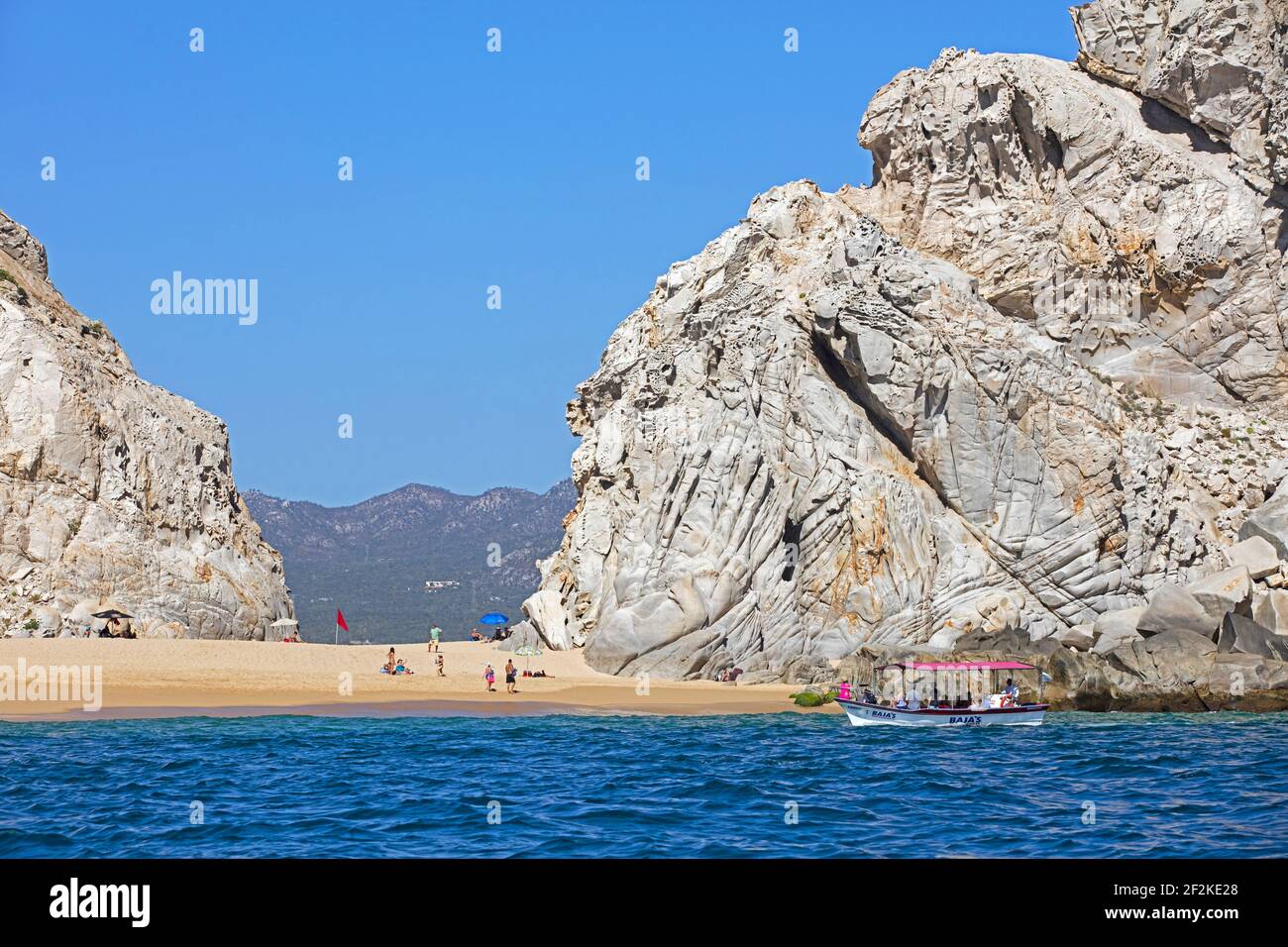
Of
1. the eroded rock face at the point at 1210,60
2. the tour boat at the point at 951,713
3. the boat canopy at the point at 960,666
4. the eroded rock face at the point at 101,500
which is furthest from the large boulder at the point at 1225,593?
the eroded rock face at the point at 101,500

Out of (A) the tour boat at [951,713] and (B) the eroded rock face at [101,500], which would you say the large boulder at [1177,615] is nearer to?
(A) the tour boat at [951,713]

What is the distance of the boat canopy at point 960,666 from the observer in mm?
36906

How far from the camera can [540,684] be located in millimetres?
42469

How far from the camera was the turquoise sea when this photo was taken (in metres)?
17.7

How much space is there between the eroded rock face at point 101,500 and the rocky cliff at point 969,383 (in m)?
12.4

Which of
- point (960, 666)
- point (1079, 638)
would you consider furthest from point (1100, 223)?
point (960, 666)

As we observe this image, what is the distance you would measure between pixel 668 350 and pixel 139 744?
27.9 metres

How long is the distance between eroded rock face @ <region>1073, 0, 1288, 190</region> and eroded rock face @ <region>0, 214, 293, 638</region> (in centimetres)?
4041

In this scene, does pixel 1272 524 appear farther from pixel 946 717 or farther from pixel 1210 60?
pixel 1210 60

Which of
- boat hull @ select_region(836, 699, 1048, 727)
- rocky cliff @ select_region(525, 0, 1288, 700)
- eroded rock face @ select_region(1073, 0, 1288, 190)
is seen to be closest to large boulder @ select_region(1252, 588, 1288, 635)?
rocky cliff @ select_region(525, 0, 1288, 700)

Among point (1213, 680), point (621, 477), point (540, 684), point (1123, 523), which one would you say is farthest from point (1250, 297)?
point (540, 684)

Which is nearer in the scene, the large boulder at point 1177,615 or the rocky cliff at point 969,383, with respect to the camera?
the large boulder at point 1177,615

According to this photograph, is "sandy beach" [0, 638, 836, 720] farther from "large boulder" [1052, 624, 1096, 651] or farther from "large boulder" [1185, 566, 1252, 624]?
"large boulder" [1185, 566, 1252, 624]
